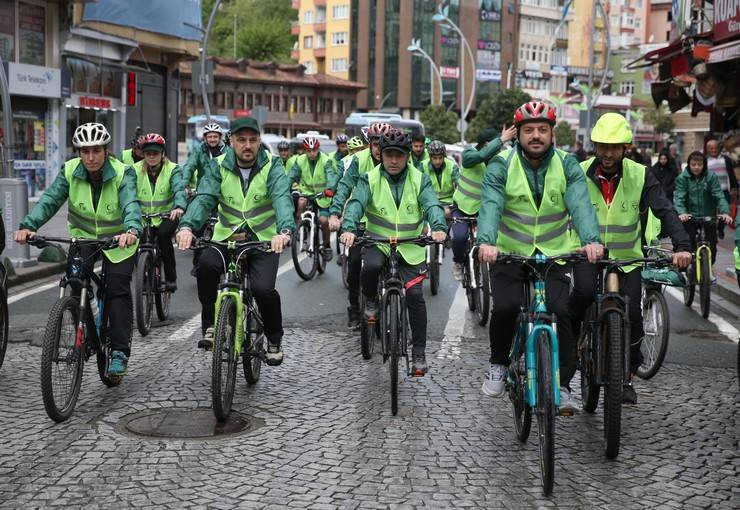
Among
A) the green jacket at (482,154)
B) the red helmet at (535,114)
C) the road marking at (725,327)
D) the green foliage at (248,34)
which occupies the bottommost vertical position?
the road marking at (725,327)

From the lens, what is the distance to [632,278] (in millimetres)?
6844

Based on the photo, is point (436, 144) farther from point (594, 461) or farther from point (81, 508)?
point (81, 508)

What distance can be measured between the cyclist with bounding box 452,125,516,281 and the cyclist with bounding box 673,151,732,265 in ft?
7.75

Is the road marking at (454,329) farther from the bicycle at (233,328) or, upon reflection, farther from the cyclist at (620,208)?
the cyclist at (620,208)

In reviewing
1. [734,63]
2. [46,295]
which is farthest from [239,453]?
[734,63]

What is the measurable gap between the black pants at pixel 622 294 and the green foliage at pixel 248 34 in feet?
285

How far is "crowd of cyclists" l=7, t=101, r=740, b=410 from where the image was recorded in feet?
20.5

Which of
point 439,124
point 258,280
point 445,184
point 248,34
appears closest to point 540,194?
point 258,280

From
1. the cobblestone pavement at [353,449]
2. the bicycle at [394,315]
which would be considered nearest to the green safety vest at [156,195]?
the cobblestone pavement at [353,449]

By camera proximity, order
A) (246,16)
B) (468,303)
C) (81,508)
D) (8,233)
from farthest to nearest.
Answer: (246,16)
(8,233)
(468,303)
(81,508)

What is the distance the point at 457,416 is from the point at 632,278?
4.61 feet

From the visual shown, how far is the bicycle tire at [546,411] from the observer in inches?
206

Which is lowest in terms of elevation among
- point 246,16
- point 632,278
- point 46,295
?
point 46,295

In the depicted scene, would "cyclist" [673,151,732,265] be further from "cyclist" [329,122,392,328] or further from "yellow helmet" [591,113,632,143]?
"yellow helmet" [591,113,632,143]
